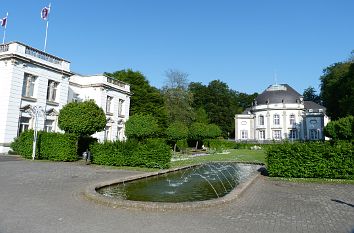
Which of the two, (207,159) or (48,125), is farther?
(48,125)

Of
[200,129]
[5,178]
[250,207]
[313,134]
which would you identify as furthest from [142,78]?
[313,134]

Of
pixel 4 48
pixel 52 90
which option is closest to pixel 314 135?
pixel 52 90

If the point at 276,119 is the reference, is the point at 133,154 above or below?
below

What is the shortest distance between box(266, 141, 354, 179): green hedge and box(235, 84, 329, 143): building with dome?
226 feet

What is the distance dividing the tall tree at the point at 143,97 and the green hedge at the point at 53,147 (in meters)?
29.8

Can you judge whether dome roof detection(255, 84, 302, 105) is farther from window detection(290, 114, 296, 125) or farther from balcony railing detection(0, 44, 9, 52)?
balcony railing detection(0, 44, 9, 52)

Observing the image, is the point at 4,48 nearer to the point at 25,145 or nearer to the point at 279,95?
the point at 25,145

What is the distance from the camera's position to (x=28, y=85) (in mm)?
27969

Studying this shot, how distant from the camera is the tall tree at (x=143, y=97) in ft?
174

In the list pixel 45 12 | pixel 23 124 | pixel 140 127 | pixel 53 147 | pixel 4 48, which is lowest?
pixel 53 147

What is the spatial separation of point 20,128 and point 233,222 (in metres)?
25.6

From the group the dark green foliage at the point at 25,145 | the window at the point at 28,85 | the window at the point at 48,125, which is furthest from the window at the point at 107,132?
the dark green foliage at the point at 25,145

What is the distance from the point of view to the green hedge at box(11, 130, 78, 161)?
70.8 feet

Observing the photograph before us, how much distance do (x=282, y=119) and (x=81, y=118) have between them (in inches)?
2873
